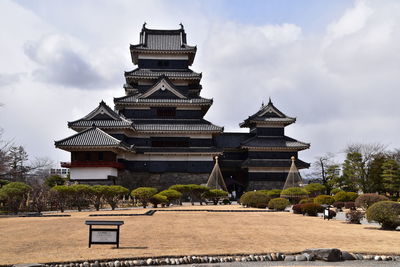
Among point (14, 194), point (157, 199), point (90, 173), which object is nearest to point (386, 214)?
point (157, 199)

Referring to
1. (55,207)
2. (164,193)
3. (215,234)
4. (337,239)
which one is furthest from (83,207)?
(337,239)

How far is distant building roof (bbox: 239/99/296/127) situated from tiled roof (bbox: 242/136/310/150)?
197cm

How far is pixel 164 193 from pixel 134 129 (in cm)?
1155

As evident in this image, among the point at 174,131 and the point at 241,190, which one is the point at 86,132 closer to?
the point at 174,131

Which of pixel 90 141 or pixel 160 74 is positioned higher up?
pixel 160 74

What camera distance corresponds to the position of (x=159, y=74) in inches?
2042

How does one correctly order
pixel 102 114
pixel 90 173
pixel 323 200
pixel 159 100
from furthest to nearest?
pixel 159 100, pixel 102 114, pixel 90 173, pixel 323 200

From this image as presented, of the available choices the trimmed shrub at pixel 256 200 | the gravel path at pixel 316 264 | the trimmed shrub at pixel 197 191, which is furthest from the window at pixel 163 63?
the gravel path at pixel 316 264

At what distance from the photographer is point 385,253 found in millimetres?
13773

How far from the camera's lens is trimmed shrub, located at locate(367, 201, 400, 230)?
20.6 meters

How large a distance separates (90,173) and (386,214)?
31.2 metres

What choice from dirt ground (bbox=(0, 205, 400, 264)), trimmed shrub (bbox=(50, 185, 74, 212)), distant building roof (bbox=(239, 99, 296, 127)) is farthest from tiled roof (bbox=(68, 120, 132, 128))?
dirt ground (bbox=(0, 205, 400, 264))

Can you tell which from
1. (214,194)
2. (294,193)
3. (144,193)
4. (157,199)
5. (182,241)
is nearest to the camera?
(182,241)

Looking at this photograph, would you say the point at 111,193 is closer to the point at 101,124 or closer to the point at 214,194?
the point at 214,194
